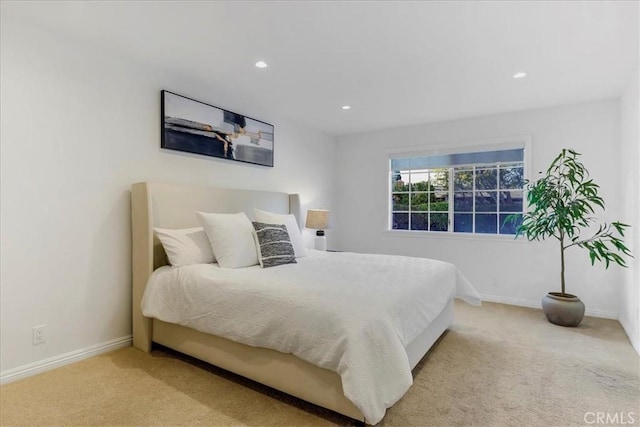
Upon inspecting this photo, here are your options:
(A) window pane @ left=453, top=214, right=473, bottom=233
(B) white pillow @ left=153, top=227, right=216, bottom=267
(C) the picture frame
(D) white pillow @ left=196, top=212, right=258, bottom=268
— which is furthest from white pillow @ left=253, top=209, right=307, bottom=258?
(A) window pane @ left=453, top=214, right=473, bottom=233

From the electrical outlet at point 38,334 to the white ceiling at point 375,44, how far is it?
2.10 meters

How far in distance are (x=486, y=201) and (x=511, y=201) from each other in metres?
0.29

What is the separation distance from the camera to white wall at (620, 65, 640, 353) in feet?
9.23

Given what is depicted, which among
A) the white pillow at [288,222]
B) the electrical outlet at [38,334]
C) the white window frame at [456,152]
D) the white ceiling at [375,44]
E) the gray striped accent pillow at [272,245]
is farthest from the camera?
the white window frame at [456,152]

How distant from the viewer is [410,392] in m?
2.09

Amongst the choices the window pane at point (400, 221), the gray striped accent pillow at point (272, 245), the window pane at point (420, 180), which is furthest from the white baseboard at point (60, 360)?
the window pane at point (420, 180)

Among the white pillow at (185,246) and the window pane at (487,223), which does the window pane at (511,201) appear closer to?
the window pane at (487,223)

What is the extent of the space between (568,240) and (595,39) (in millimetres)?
2308

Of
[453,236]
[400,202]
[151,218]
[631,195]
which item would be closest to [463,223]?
[453,236]

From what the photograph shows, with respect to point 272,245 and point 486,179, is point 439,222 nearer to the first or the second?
point 486,179

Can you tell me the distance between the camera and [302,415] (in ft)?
6.05

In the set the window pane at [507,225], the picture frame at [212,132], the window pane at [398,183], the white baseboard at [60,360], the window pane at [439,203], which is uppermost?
the picture frame at [212,132]

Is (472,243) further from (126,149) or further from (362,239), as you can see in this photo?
(126,149)

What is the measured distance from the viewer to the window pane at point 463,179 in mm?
4551
